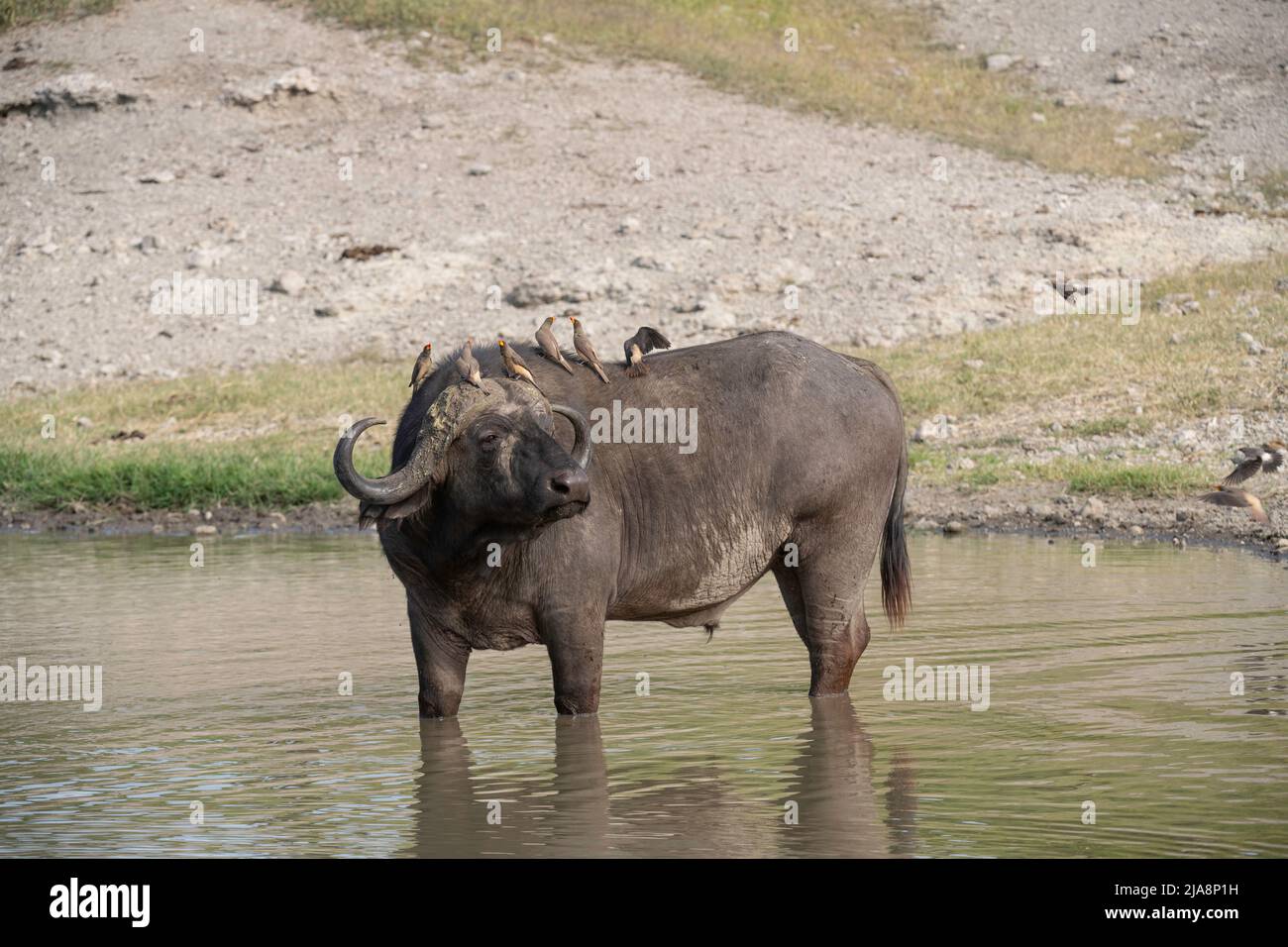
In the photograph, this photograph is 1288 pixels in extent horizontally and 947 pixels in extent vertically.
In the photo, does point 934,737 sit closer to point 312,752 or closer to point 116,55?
point 312,752

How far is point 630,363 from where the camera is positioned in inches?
347

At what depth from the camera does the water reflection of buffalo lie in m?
6.83

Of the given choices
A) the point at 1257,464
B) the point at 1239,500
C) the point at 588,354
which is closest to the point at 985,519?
the point at 1239,500

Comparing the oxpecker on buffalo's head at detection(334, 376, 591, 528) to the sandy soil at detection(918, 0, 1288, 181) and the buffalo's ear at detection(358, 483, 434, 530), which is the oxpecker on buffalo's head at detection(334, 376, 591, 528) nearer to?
the buffalo's ear at detection(358, 483, 434, 530)

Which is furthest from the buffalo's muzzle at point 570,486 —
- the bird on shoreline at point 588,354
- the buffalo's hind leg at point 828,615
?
the buffalo's hind leg at point 828,615

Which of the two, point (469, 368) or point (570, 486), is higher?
point (469, 368)

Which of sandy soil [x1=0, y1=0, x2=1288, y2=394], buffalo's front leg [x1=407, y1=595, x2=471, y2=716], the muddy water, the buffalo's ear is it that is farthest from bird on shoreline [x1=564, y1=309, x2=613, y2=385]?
sandy soil [x1=0, y1=0, x2=1288, y2=394]

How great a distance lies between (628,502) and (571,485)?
1.03m

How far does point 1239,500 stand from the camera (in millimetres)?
13445

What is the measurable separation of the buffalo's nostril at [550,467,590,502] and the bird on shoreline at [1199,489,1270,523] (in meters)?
6.73

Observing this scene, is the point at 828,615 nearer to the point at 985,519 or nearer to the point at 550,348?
the point at 550,348

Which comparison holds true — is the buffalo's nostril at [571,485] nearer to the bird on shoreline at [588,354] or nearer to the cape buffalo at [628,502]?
the cape buffalo at [628,502]

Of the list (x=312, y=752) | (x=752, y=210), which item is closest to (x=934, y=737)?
(x=312, y=752)

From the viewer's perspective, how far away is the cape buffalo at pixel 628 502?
8.00 meters
